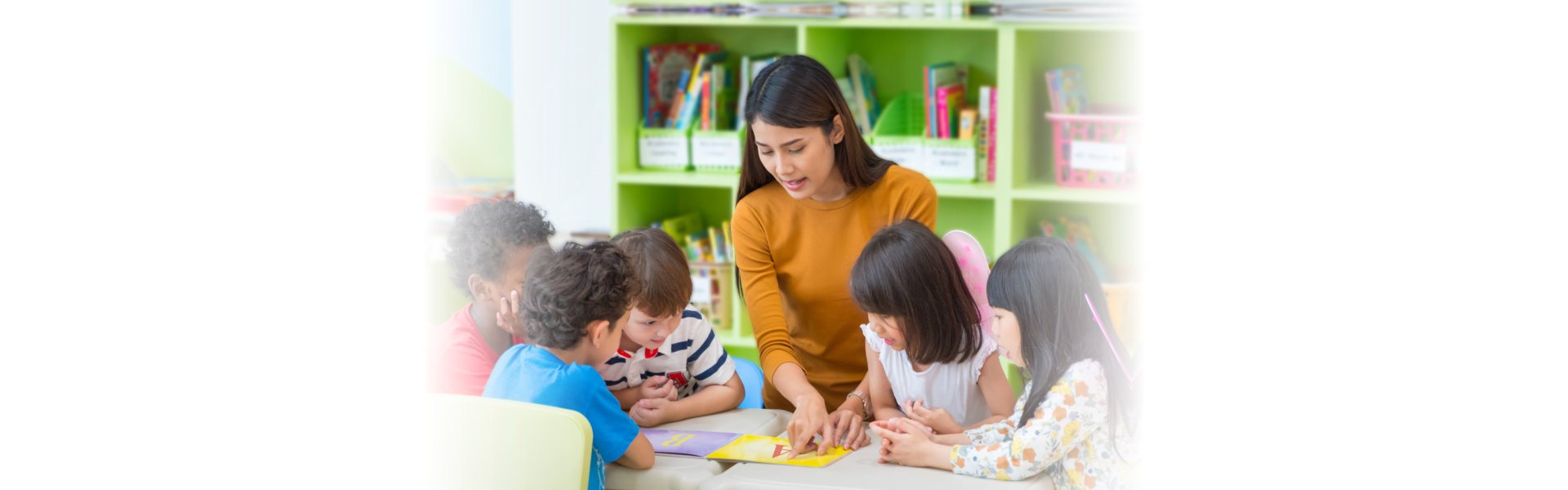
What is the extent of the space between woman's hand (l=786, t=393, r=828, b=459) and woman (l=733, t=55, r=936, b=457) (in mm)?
87

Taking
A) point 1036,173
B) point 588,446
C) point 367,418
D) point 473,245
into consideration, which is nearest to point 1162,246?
point 588,446

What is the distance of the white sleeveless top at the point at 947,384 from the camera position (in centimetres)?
144

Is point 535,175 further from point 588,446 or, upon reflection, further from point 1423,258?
point 1423,258

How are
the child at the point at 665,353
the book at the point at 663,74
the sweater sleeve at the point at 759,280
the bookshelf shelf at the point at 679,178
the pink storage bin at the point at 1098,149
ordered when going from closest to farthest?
the child at the point at 665,353 < the sweater sleeve at the point at 759,280 < the pink storage bin at the point at 1098,149 < the bookshelf shelf at the point at 679,178 < the book at the point at 663,74

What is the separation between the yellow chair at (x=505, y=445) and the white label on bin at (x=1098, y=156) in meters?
1.72

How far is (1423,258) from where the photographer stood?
0.89m

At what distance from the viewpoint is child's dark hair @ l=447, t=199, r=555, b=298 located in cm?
157

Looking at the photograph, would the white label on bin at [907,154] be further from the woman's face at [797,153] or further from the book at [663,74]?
the woman's face at [797,153]

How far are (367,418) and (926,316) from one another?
671 mm

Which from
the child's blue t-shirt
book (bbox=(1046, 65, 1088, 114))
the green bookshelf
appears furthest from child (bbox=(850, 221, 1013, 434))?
book (bbox=(1046, 65, 1088, 114))

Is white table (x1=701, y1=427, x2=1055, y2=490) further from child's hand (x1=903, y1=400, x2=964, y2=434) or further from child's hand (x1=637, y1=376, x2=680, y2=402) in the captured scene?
child's hand (x1=637, y1=376, x2=680, y2=402)

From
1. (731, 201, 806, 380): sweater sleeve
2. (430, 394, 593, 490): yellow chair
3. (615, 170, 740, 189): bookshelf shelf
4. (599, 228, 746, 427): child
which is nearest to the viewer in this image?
(430, 394, 593, 490): yellow chair

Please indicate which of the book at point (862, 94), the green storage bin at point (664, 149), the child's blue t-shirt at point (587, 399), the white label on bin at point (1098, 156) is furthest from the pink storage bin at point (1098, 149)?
the child's blue t-shirt at point (587, 399)

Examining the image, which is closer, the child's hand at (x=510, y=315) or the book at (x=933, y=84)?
the child's hand at (x=510, y=315)
